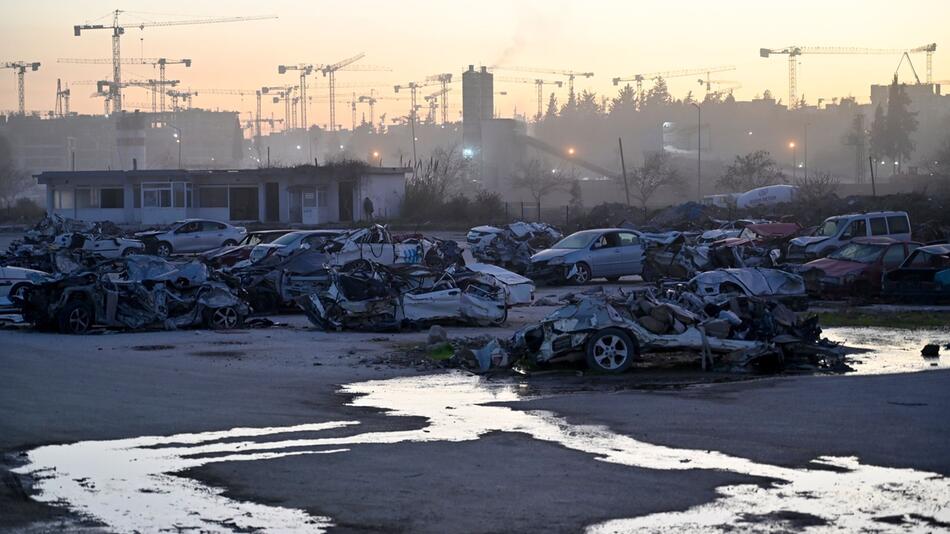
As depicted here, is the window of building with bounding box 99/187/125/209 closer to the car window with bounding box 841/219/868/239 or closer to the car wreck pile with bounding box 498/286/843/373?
the car window with bounding box 841/219/868/239

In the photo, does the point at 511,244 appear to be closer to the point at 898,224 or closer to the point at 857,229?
the point at 857,229

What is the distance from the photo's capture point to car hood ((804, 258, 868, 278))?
83.8 ft

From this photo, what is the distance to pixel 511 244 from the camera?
3419cm

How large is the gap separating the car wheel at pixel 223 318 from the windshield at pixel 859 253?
13.8 m

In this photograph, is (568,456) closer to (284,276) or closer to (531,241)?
(284,276)

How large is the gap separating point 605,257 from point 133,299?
13647 millimetres

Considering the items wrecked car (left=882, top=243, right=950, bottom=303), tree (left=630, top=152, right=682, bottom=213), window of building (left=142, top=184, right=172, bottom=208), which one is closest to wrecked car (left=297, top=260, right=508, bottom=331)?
wrecked car (left=882, top=243, right=950, bottom=303)

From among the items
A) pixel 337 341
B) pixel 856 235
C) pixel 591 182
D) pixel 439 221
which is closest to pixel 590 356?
pixel 337 341

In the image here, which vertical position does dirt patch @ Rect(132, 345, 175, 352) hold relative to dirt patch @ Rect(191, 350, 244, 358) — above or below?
above

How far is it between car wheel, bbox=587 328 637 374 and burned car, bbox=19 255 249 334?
29.4 feet

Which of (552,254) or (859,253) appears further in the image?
(552,254)

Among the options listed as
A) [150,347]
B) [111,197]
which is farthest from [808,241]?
[111,197]

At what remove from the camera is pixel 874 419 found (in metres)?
11.2

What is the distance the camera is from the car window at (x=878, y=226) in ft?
102
